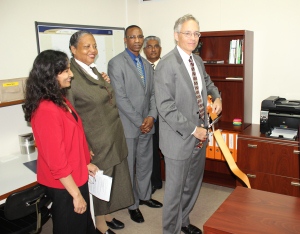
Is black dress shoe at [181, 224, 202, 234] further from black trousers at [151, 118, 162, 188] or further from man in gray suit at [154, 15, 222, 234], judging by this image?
black trousers at [151, 118, 162, 188]

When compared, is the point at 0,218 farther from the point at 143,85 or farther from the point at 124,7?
the point at 124,7

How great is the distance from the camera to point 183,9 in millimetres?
3627

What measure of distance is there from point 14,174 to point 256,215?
168 cm

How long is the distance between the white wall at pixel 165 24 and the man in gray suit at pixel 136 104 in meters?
0.77

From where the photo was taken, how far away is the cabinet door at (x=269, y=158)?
2.82 metres

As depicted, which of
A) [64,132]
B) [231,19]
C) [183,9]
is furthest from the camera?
[183,9]

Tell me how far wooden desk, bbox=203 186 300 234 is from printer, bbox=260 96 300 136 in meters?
1.51

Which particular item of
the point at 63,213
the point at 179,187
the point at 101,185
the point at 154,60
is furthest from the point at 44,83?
the point at 154,60

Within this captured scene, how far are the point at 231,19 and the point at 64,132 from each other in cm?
250

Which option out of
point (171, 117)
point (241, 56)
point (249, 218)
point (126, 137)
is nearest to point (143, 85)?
point (126, 137)

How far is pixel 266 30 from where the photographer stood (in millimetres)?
3176

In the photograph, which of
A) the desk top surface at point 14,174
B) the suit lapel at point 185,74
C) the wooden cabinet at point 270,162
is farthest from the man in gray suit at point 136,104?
the wooden cabinet at point 270,162

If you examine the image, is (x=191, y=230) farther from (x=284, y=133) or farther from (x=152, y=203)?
(x=284, y=133)

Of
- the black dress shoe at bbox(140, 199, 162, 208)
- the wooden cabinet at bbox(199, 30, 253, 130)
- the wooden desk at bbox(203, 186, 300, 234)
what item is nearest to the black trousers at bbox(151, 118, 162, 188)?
the black dress shoe at bbox(140, 199, 162, 208)
